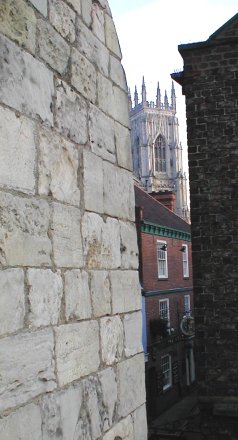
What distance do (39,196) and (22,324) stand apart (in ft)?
1.92

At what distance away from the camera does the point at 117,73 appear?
11.1ft

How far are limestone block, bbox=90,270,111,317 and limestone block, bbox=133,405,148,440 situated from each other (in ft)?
2.57

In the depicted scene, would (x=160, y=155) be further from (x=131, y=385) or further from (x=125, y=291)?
(x=131, y=385)

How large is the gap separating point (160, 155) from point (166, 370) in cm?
7355

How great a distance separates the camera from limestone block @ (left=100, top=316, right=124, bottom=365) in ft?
9.20

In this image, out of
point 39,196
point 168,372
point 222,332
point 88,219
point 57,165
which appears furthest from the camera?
point 168,372

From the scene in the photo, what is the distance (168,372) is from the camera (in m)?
24.0

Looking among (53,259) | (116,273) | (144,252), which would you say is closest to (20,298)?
(53,259)

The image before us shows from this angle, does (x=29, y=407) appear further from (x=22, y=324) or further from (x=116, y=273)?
(x=116, y=273)

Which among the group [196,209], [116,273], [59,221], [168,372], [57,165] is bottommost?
[168,372]

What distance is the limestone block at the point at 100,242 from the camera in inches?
106

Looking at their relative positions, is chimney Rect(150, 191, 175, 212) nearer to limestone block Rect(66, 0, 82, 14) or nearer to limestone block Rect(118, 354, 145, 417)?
limestone block Rect(118, 354, 145, 417)

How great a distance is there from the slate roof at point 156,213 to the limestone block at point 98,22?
18.9m

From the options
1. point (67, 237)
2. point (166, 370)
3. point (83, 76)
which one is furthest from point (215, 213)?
point (166, 370)
